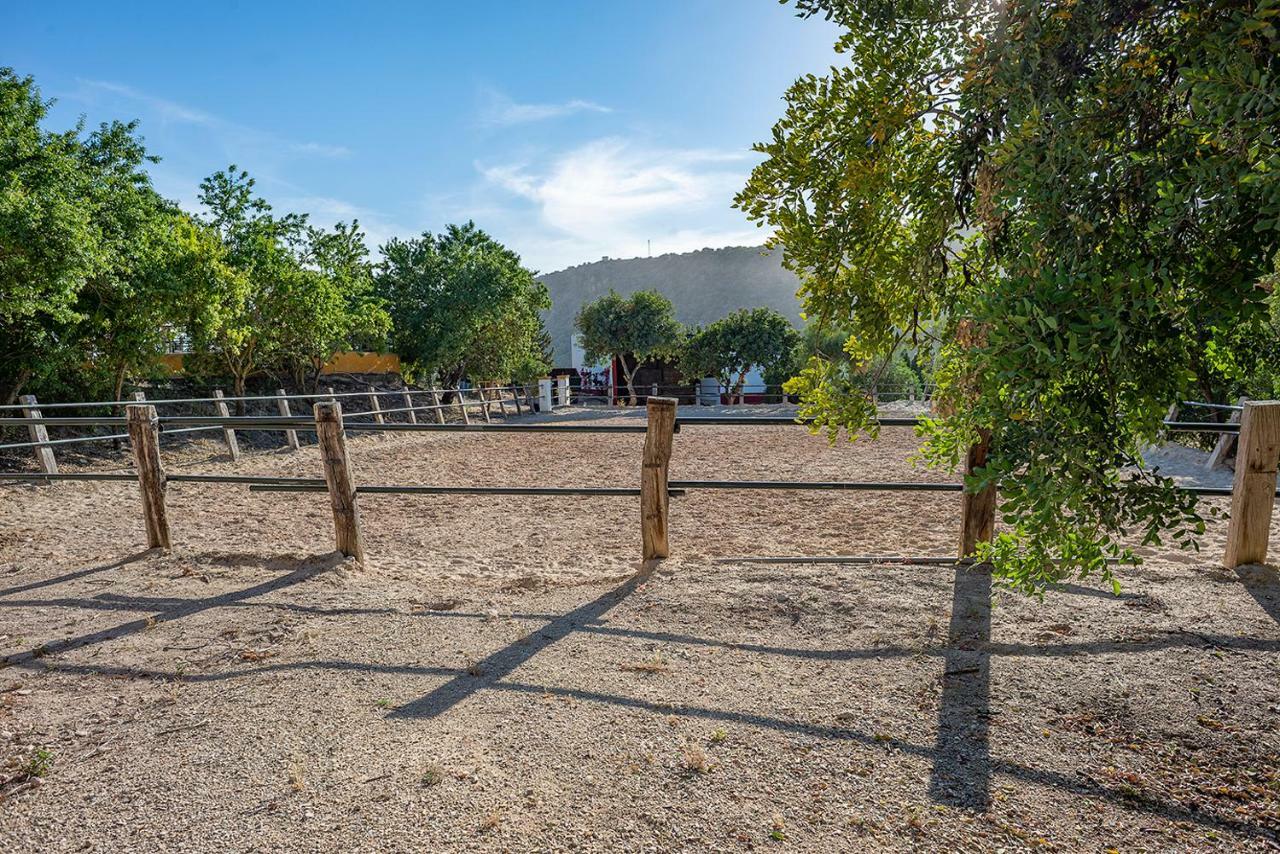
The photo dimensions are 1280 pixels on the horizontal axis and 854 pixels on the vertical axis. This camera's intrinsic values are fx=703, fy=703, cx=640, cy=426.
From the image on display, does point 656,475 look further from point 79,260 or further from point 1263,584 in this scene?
point 79,260

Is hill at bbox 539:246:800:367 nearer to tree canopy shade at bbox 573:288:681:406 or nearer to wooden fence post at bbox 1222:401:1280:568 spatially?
tree canopy shade at bbox 573:288:681:406

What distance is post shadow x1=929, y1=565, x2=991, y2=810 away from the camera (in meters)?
2.01

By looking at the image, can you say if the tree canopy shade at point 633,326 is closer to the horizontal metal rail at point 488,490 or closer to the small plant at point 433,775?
the horizontal metal rail at point 488,490

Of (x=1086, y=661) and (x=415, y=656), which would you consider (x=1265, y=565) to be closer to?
(x=1086, y=661)

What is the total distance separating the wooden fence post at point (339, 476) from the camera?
14.1 ft

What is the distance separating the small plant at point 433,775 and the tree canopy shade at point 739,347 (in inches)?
1187

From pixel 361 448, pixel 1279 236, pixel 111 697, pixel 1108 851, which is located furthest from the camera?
pixel 361 448

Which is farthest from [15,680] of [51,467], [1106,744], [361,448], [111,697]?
[361,448]

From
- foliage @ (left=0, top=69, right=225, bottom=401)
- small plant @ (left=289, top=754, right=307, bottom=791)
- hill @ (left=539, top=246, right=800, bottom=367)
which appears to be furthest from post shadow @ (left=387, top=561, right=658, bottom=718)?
hill @ (left=539, top=246, right=800, bottom=367)

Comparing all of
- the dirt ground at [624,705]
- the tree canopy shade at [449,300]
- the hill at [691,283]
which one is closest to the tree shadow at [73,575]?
the dirt ground at [624,705]

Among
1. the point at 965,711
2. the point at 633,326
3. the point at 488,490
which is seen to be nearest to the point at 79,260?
the point at 488,490

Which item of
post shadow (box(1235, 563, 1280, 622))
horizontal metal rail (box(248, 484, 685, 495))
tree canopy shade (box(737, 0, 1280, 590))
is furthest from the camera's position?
horizontal metal rail (box(248, 484, 685, 495))

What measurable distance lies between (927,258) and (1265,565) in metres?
3.13

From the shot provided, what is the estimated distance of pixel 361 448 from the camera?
39.1ft
